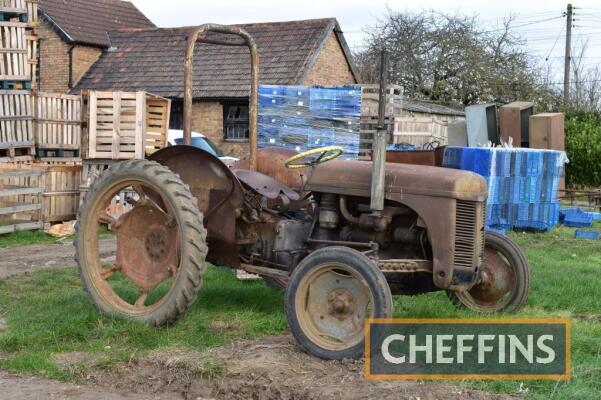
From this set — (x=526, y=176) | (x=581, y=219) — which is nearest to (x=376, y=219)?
(x=526, y=176)

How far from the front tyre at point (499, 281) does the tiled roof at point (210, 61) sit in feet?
54.3

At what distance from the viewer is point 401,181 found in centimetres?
584

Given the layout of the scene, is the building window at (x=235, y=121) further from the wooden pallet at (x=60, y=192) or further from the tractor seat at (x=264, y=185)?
the tractor seat at (x=264, y=185)

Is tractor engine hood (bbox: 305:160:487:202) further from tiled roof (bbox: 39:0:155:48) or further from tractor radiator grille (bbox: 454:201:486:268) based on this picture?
tiled roof (bbox: 39:0:155:48)

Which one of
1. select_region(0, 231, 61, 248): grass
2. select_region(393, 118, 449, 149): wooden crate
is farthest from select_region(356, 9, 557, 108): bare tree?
select_region(0, 231, 61, 248): grass

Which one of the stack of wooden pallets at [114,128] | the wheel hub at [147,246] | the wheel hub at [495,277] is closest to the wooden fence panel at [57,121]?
the stack of wooden pallets at [114,128]

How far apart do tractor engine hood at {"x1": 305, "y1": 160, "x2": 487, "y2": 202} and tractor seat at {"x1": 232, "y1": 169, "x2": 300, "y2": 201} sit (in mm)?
517

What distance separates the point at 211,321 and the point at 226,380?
1.43 m

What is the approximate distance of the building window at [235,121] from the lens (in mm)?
23750

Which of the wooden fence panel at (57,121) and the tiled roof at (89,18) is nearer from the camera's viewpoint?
the wooden fence panel at (57,121)

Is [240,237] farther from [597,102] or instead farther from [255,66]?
[597,102]

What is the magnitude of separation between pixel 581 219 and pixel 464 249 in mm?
10605

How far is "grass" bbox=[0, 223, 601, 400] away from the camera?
211 inches

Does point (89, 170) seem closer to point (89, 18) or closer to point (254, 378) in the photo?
point (254, 378)
